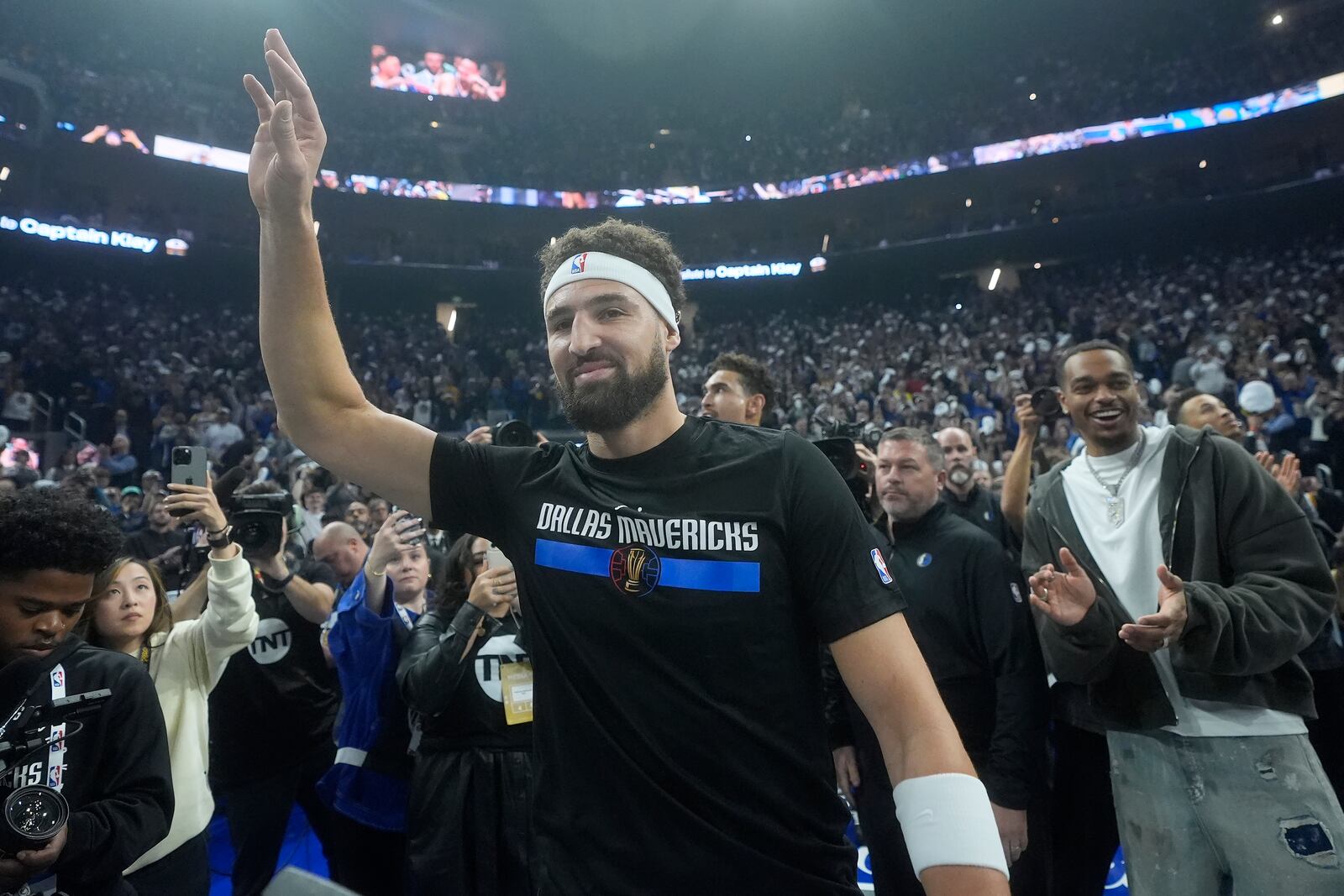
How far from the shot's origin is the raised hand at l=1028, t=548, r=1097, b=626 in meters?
2.07

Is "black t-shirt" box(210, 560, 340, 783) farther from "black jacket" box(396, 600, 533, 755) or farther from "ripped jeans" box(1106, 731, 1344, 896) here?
"ripped jeans" box(1106, 731, 1344, 896)

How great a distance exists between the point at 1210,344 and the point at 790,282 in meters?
14.2

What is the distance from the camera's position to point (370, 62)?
2781 cm

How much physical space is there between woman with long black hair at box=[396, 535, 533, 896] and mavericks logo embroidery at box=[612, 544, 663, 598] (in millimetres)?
1234

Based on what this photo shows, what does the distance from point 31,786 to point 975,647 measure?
9.36ft

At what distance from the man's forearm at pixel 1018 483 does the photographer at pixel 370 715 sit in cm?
280

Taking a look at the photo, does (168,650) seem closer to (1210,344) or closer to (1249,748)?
(1249,748)

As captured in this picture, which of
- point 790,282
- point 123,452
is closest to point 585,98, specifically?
point 790,282

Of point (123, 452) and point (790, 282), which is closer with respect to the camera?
point (123, 452)

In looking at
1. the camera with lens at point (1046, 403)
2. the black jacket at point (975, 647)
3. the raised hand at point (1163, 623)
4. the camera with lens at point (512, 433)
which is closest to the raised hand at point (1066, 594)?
the raised hand at point (1163, 623)

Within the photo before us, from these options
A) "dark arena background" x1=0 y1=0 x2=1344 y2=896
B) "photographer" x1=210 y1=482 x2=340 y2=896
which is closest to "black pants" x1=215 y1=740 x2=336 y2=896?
"photographer" x1=210 y1=482 x2=340 y2=896

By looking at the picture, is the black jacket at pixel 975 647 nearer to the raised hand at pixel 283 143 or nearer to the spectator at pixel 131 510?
the raised hand at pixel 283 143

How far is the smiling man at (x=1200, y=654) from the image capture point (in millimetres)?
1979

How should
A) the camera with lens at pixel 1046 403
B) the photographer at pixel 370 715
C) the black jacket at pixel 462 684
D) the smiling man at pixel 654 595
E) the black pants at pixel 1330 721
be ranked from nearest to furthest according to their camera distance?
the smiling man at pixel 654 595 → the black jacket at pixel 462 684 → the photographer at pixel 370 715 → the black pants at pixel 1330 721 → the camera with lens at pixel 1046 403
